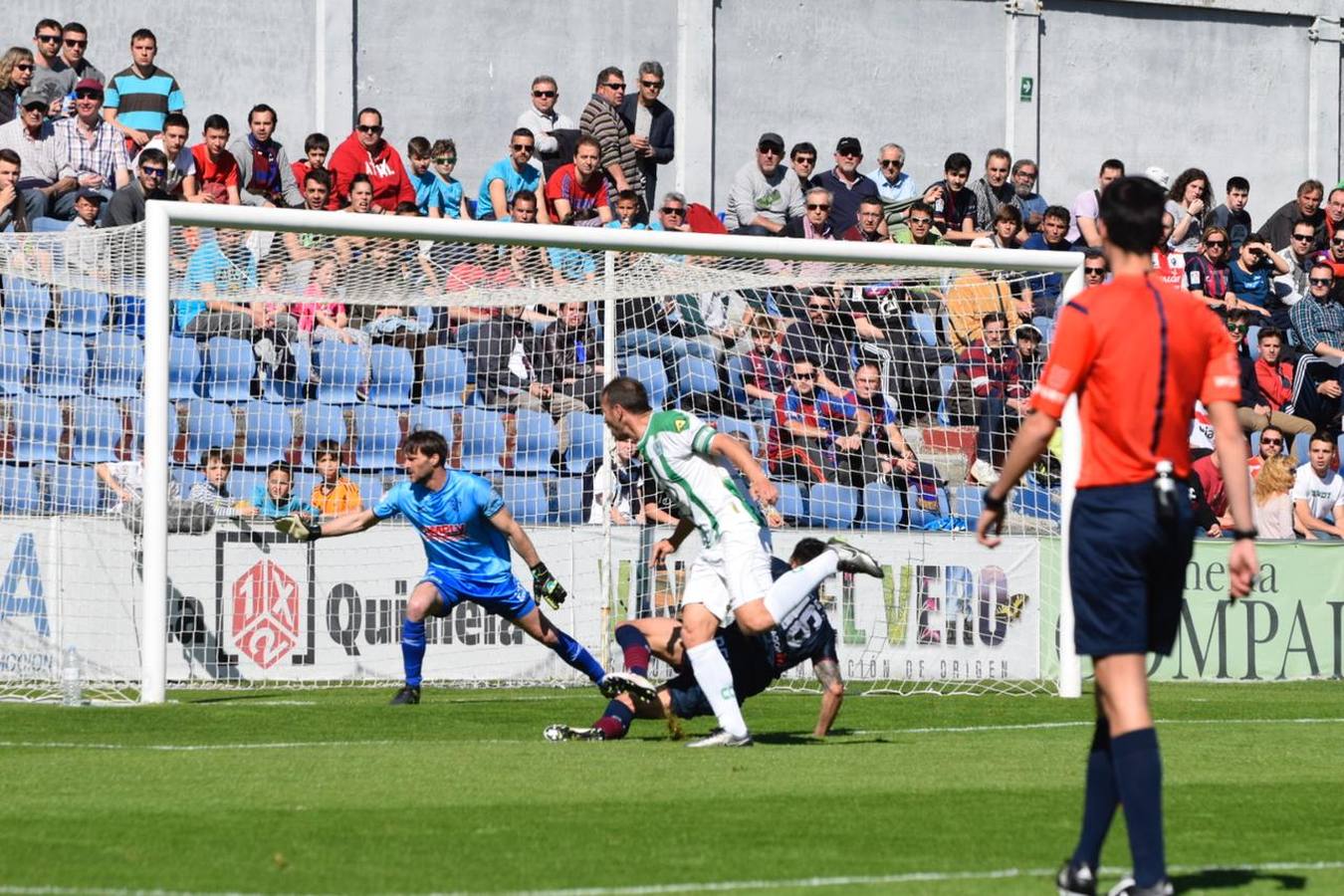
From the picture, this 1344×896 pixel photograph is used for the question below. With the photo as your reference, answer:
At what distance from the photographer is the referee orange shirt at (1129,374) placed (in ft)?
19.4

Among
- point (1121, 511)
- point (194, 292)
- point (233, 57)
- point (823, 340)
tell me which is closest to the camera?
point (1121, 511)

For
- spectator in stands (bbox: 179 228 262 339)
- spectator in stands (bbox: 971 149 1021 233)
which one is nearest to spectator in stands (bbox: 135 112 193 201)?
spectator in stands (bbox: 179 228 262 339)

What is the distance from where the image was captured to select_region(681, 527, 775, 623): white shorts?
10219mm

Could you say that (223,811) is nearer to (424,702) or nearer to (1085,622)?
(1085,622)

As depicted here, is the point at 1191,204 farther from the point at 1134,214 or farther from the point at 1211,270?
the point at 1134,214

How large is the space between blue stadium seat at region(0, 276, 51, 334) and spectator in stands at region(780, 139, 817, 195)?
7.90m

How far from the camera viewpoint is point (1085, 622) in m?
5.89

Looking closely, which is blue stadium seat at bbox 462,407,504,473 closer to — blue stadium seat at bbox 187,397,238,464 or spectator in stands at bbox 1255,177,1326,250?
blue stadium seat at bbox 187,397,238,464

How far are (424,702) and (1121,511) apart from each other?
834cm

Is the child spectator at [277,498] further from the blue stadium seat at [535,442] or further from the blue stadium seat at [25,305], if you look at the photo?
the blue stadium seat at [25,305]

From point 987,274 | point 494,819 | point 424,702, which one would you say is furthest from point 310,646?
point 494,819

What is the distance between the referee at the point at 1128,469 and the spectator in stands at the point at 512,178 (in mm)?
13444

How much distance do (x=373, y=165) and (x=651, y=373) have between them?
415 centimetres

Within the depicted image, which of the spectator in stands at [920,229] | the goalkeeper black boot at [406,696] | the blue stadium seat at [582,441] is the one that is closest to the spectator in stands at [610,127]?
the spectator in stands at [920,229]
